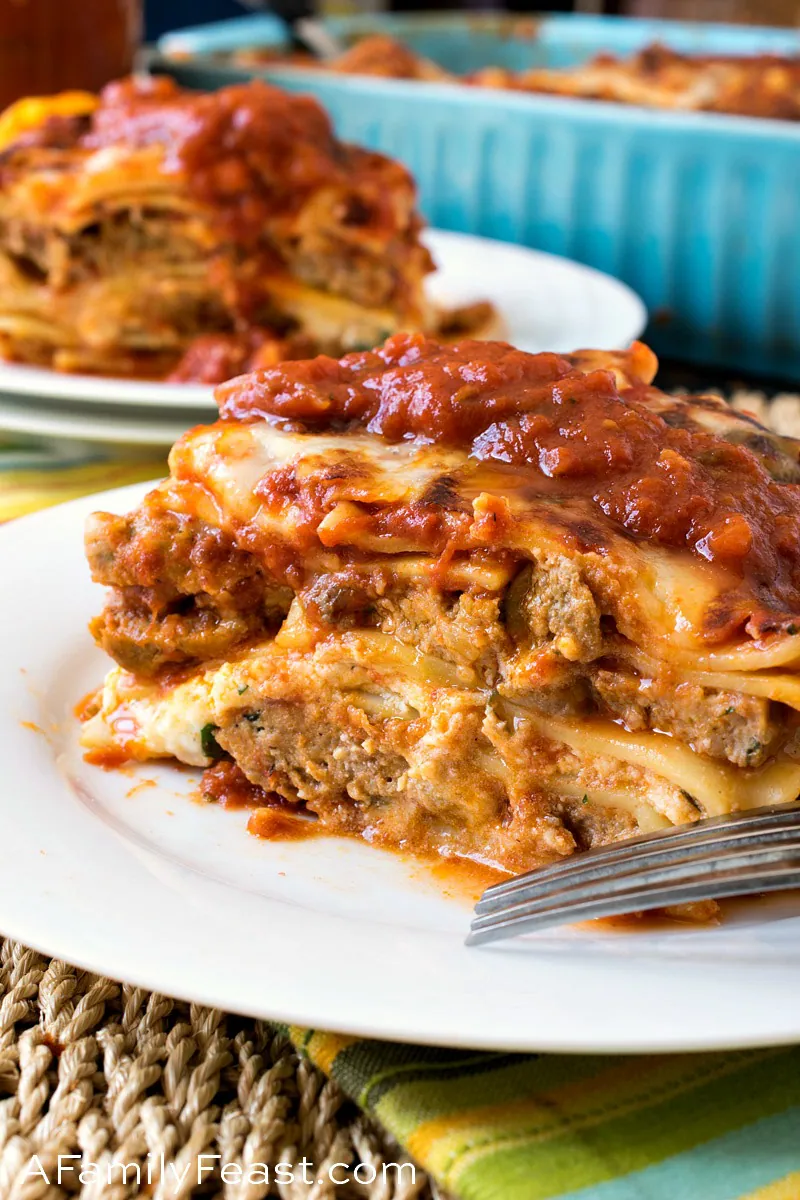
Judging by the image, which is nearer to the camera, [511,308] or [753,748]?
[753,748]

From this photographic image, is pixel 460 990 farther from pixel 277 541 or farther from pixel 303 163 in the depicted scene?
pixel 303 163

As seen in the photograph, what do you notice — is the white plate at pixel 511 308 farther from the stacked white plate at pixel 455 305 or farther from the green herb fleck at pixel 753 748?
the green herb fleck at pixel 753 748

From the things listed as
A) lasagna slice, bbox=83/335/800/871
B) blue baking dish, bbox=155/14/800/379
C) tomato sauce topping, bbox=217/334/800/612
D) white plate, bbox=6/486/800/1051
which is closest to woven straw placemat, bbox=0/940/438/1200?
white plate, bbox=6/486/800/1051

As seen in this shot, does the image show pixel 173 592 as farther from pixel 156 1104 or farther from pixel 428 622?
pixel 156 1104

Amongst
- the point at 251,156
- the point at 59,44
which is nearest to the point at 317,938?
the point at 251,156

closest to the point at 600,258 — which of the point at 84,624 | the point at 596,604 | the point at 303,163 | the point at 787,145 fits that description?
the point at 787,145

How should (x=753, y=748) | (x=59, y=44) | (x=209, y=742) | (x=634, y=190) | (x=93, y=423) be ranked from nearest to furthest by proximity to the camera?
(x=753, y=748) < (x=209, y=742) < (x=93, y=423) < (x=634, y=190) < (x=59, y=44)
